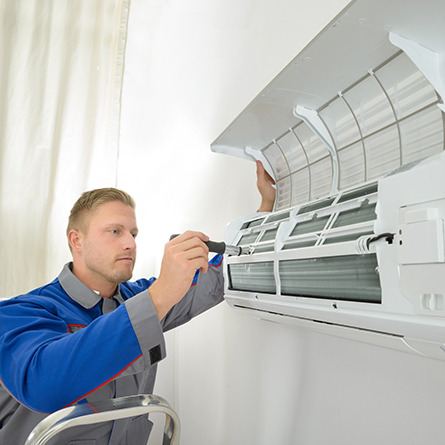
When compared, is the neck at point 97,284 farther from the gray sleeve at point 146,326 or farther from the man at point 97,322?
the gray sleeve at point 146,326

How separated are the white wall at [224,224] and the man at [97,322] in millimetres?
345

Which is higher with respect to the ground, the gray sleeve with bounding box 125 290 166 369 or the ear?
the ear

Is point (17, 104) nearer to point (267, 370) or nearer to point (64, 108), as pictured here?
point (64, 108)

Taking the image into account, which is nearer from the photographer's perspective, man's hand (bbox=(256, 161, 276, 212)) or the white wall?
the white wall

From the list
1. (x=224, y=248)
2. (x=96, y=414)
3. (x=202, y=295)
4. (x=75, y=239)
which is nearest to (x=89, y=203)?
(x=75, y=239)

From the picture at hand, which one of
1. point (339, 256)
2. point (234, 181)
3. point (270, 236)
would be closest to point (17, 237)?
point (234, 181)

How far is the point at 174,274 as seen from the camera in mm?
965

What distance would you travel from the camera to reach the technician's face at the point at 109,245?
1340 millimetres

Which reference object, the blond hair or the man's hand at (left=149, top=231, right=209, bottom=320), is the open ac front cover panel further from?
the blond hair

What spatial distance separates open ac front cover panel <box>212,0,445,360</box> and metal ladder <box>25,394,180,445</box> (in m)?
0.35

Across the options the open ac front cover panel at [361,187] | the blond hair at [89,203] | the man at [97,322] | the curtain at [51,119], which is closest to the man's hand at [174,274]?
the man at [97,322]

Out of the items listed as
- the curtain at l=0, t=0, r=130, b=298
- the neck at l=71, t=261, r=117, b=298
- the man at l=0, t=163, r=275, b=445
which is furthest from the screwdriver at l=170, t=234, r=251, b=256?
the curtain at l=0, t=0, r=130, b=298

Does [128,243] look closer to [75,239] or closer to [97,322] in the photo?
→ [75,239]

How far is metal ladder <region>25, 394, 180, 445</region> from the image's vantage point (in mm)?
778
